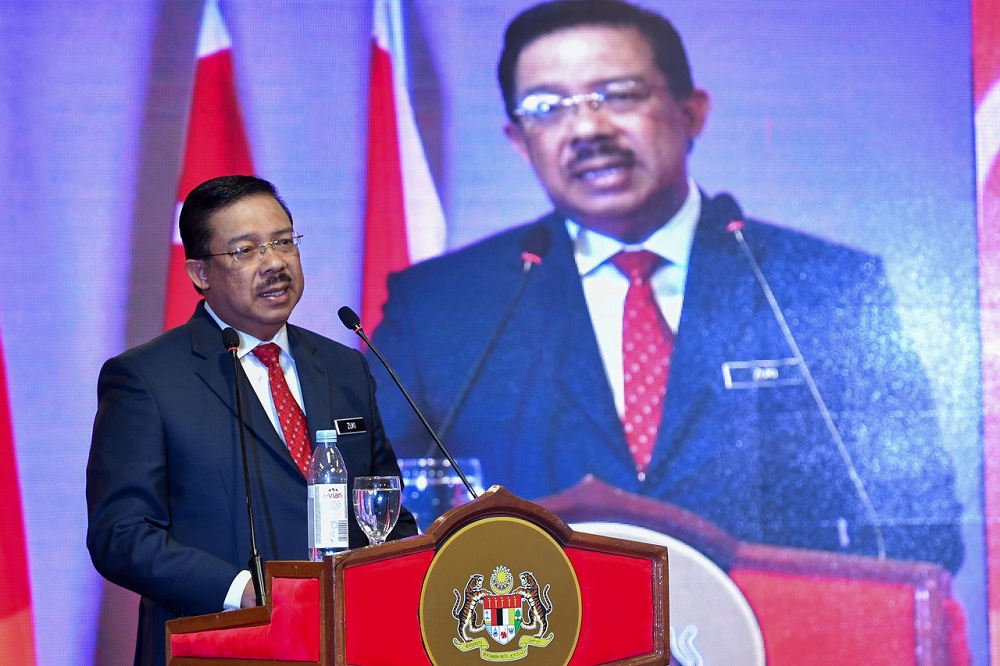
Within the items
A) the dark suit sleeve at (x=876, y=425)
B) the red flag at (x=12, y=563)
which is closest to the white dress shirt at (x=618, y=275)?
the dark suit sleeve at (x=876, y=425)

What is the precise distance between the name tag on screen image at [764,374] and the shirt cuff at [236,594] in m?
2.34

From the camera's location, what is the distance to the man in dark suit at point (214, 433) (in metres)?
2.36

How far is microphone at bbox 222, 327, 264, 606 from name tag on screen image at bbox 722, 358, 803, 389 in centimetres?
208

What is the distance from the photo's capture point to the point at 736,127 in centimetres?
427

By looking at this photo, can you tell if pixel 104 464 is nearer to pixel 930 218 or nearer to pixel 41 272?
pixel 41 272

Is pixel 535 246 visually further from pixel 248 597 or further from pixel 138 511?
pixel 248 597

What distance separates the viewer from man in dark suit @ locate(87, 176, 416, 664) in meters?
2.36

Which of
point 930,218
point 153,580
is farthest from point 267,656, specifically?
point 930,218

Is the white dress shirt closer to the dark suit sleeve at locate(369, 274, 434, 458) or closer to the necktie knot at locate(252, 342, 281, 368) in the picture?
the dark suit sleeve at locate(369, 274, 434, 458)

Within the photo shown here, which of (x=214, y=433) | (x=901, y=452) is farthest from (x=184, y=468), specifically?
(x=901, y=452)

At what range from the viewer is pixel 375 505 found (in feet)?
7.59

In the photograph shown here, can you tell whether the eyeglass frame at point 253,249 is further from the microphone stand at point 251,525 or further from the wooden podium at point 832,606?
the wooden podium at point 832,606

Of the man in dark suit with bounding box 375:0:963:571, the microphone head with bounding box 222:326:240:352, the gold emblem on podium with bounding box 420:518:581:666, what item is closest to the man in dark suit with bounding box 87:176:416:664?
the microphone head with bounding box 222:326:240:352

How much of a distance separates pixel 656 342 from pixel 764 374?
16.0 inches
